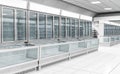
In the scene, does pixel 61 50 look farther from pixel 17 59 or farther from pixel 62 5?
pixel 62 5

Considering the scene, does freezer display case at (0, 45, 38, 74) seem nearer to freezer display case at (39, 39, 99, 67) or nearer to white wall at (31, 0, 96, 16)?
freezer display case at (39, 39, 99, 67)

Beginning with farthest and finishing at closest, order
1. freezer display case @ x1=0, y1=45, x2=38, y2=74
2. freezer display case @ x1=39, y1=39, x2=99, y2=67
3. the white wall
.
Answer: the white wall
freezer display case @ x1=39, y1=39, x2=99, y2=67
freezer display case @ x1=0, y1=45, x2=38, y2=74

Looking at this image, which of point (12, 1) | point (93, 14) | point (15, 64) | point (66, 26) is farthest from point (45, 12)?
point (93, 14)

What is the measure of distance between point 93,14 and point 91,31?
1.85 meters

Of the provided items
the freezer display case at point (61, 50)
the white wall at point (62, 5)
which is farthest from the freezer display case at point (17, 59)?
the white wall at point (62, 5)

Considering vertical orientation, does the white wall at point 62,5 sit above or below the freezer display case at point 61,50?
above

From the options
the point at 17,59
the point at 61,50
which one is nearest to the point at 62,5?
the point at 61,50

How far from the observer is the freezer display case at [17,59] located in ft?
11.0

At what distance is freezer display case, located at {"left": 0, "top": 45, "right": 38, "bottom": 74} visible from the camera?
3361mm

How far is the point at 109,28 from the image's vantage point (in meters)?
22.2

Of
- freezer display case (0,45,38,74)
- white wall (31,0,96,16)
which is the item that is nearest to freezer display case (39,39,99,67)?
freezer display case (0,45,38,74)

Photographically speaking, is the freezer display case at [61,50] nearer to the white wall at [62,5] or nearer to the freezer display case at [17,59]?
the freezer display case at [17,59]

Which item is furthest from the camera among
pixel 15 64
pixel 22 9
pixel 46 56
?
pixel 22 9

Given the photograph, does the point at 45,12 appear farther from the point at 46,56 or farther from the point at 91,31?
the point at 91,31
